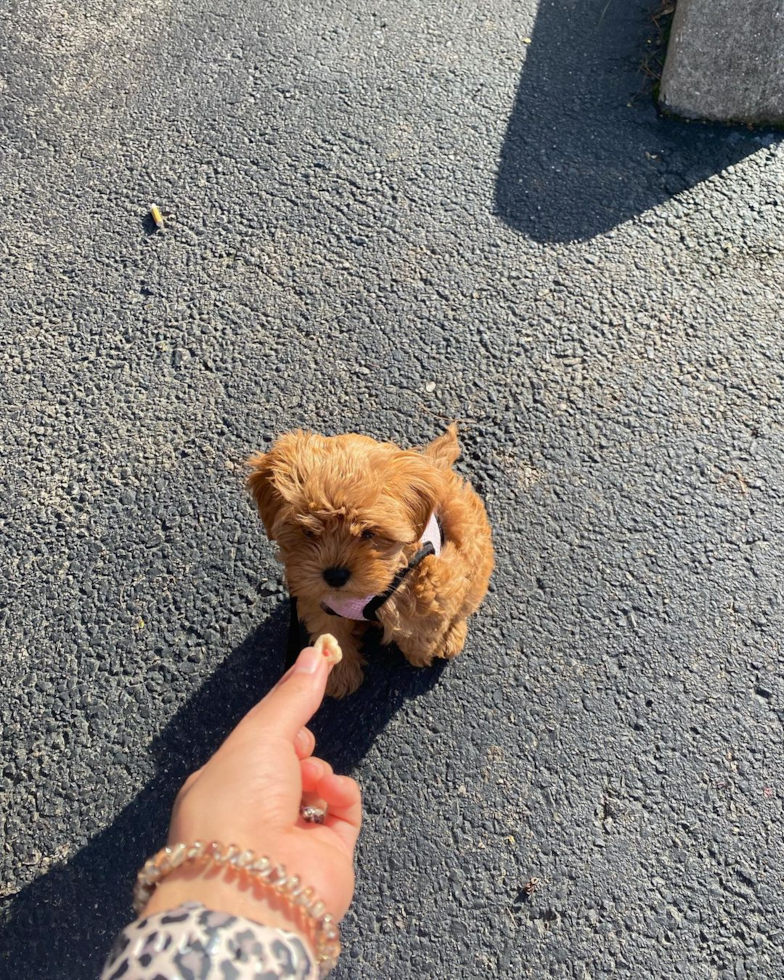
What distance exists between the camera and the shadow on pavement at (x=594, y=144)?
13.3 ft

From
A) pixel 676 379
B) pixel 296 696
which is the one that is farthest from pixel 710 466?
pixel 296 696

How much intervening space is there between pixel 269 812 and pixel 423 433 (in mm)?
2225

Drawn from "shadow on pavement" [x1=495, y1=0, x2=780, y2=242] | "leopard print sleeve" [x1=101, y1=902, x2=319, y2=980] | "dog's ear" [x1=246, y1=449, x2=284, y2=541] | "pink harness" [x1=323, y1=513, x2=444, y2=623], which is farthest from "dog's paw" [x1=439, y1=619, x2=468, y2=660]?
"shadow on pavement" [x1=495, y1=0, x2=780, y2=242]

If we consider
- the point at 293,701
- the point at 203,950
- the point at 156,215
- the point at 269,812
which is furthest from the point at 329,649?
the point at 156,215

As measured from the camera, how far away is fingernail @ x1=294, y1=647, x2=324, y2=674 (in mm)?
1780

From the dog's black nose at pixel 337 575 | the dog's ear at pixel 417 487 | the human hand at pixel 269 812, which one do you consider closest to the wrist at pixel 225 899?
the human hand at pixel 269 812

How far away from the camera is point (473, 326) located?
12.3 ft

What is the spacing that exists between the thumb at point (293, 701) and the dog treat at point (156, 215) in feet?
10.7

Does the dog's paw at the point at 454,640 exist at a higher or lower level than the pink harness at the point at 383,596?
lower

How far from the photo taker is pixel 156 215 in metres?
4.10

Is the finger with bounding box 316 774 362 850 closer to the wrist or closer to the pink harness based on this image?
the wrist

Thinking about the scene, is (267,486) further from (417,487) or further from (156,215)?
(156,215)

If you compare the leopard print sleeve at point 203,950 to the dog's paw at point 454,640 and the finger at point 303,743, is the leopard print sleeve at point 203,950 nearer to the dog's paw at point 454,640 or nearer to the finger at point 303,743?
the finger at point 303,743

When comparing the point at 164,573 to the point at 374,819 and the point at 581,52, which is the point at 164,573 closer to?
the point at 374,819
